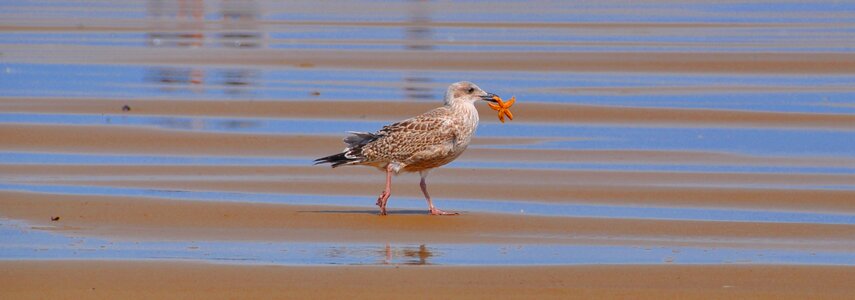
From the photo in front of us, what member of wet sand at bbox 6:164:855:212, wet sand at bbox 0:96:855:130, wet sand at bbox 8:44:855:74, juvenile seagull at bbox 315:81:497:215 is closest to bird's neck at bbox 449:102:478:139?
juvenile seagull at bbox 315:81:497:215

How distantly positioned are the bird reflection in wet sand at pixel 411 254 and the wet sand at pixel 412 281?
269 mm

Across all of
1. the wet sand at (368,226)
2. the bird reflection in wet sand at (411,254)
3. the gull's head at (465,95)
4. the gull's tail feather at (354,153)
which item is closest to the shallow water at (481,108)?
the bird reflection in wet sand at (411,254)

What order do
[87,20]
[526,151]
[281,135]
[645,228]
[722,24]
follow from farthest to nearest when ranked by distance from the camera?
[87,20] < [722,24] < [281,135] < [526,151] < [645,228]

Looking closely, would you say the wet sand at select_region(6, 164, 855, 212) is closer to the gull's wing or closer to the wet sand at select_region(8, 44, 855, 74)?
the gull's wing

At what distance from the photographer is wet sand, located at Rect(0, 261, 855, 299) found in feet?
29.9

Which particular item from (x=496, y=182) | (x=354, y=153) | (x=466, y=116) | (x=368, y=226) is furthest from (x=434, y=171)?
(x=368, y=226)

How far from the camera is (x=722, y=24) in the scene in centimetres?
Result: 3294

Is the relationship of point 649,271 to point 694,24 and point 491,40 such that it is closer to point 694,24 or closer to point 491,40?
point 491,40

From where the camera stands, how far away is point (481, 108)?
66.2ft

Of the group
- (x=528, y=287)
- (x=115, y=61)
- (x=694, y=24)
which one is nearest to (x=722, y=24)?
(x=694, y=24)

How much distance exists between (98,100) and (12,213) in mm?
8654

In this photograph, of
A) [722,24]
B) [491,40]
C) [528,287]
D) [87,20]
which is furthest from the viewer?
[87,20]

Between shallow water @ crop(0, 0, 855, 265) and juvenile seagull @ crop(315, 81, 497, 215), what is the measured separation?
51cm

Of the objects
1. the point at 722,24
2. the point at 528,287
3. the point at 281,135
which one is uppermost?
the point at 722,24
